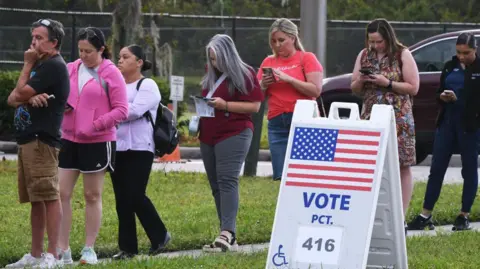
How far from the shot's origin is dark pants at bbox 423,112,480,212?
1088cm

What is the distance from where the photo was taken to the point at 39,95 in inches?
332

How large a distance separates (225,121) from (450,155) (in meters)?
2.47

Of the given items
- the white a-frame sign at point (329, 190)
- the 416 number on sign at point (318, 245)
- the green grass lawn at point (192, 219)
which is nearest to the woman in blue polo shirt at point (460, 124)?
the green grass lawn at point (192, 219)

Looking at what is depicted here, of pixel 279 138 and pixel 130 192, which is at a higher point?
pixel 279 138

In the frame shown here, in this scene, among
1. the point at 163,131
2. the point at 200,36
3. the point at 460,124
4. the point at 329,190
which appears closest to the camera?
the point at 329,190

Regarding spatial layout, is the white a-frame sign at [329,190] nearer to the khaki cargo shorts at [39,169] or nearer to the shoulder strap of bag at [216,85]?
the khaki cargo shorts at [39,169]

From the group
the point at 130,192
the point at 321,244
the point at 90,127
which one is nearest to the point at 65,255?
the point at 130,192

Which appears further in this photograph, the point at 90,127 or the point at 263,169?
the point at 263,169

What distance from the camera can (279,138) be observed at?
10430 mm

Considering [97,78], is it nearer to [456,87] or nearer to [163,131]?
[163,131]

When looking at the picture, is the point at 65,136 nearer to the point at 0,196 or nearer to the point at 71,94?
the point at 71,94

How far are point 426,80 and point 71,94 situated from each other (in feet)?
30.3

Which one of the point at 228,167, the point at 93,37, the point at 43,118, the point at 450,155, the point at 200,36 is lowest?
the point at 200,36

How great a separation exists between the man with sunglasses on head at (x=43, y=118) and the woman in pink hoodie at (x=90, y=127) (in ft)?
0.82
